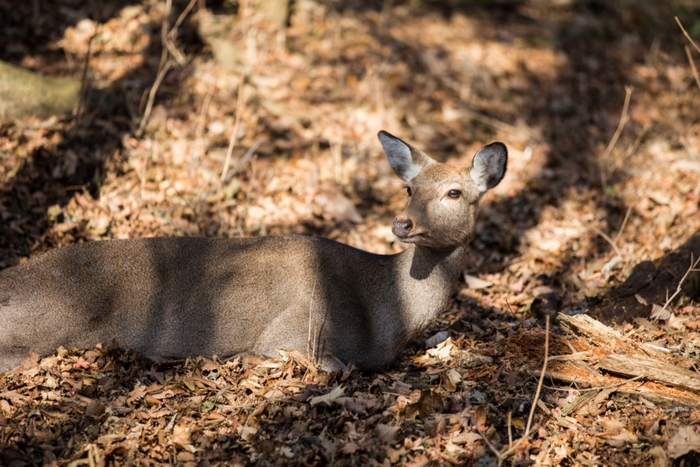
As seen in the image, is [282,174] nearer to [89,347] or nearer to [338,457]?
[89,347]

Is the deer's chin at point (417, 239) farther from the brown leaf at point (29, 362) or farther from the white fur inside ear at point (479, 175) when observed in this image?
the brown leaf at point (29, 362)

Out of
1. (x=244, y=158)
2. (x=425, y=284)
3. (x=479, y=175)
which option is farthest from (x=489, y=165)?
(x=244, y=158)

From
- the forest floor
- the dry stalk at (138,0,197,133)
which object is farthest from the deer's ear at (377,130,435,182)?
the dry stalk at (138,0,197,133)

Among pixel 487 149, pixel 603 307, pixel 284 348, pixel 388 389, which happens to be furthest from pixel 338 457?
pixel 603 307

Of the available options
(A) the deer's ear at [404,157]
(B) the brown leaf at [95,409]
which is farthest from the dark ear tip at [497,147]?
(B) the brown leaf at [95,409]

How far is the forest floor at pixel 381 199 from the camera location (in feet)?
16.0

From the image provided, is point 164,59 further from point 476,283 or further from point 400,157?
point 476,283

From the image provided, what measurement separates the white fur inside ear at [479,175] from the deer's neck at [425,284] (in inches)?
22.1

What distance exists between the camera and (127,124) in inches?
385

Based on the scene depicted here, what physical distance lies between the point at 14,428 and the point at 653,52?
13.1 m

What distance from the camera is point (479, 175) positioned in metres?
5.94

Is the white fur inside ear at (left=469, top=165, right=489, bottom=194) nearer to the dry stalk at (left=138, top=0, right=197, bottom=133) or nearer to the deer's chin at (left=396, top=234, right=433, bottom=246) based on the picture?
the deer's chin at (left=396, top=234, right=433, bottom=246)

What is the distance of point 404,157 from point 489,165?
0.79 metres

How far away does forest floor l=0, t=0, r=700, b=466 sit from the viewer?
192 inches
